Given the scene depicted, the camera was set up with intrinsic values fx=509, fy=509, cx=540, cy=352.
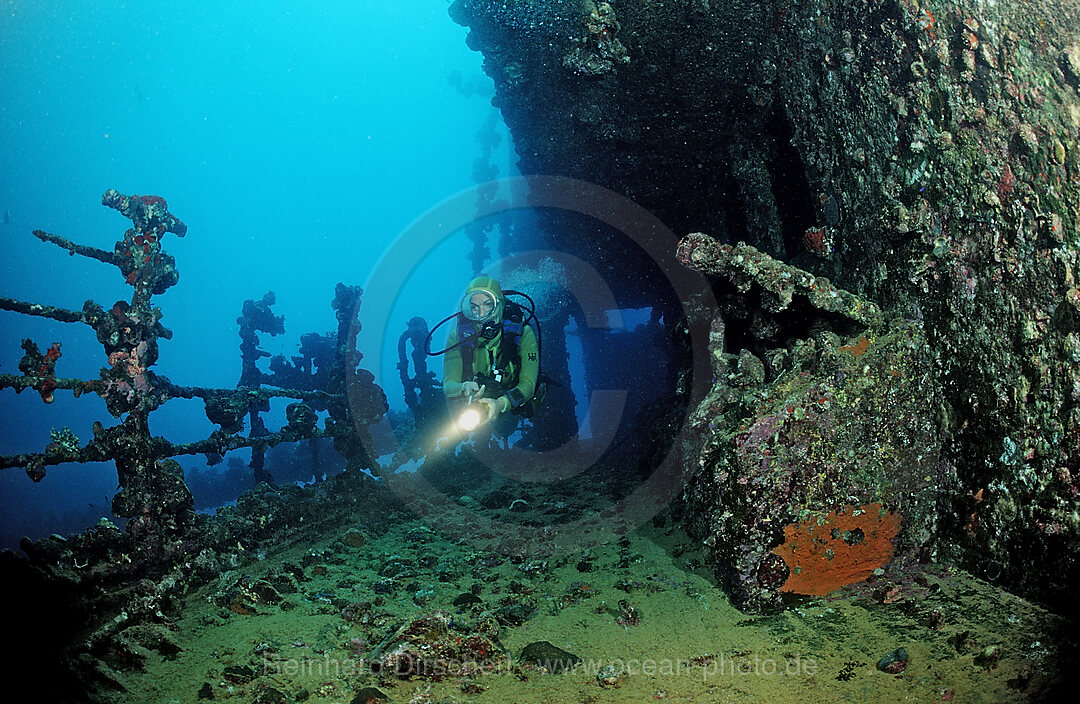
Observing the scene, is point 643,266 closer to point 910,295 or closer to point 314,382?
point 910,295

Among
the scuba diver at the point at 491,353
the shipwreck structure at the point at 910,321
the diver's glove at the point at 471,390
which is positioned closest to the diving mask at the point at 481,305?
the scuba diver at the point at 491,353

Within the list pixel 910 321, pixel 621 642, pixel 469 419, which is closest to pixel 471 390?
pixel 469 419

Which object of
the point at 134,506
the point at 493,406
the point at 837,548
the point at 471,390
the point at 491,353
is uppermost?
the point at 491,353

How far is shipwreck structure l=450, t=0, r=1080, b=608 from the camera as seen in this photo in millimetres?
2959

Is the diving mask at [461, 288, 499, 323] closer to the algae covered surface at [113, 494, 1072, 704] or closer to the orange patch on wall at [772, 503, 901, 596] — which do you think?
the algae covered surface at [113, 494, 1072, 704]

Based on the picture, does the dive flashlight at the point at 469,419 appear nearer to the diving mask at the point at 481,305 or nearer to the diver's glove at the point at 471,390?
the diver's glove at the point at 471,390

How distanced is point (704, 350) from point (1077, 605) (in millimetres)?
3553

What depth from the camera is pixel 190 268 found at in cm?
17462

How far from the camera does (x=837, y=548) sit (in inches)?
132

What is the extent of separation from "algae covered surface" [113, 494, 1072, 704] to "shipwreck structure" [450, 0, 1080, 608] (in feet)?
0.90

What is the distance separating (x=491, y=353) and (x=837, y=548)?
14.3 feet

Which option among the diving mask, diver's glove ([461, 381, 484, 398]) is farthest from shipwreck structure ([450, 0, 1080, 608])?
the diving mask

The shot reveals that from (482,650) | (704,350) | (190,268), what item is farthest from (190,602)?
(190,268)

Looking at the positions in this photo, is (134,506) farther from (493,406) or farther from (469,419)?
(493,406)
